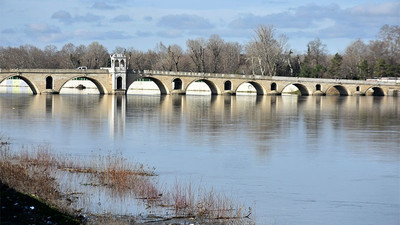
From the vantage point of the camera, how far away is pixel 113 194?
17875 mm

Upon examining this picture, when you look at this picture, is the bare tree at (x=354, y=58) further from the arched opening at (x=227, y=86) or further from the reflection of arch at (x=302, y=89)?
the arched opening at (x=227, y=86)

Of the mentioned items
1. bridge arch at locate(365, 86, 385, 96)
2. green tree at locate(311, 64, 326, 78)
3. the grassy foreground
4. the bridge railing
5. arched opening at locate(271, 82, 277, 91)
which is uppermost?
green tree at locate(311, 64, 326, 78)

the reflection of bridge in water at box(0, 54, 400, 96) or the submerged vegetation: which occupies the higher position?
the reflection of bridge in water at box(0, 54, 400, 96)

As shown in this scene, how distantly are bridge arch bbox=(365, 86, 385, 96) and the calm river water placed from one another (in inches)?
2035

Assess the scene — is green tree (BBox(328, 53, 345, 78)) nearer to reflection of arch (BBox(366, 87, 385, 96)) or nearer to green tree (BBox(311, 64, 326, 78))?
green tree (BBox(311, 64, 326, 78))

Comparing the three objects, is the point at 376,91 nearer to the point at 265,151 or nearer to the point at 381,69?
the point at 381,69

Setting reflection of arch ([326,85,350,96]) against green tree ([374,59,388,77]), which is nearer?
reflection of arch ([326,85,350,96])

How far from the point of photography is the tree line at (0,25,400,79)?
110 metres

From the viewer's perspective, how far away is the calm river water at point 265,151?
18.2m

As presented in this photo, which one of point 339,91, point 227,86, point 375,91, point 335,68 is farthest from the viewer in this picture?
point 335,68

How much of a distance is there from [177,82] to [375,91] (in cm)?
3492

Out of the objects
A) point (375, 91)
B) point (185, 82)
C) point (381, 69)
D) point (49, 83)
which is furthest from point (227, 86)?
point (381, 69)

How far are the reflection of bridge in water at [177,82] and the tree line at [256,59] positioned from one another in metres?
6.52

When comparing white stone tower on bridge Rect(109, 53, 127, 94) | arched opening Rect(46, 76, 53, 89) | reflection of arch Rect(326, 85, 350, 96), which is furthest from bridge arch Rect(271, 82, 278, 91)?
arched opening Rect(46, 76, 53, 89)
